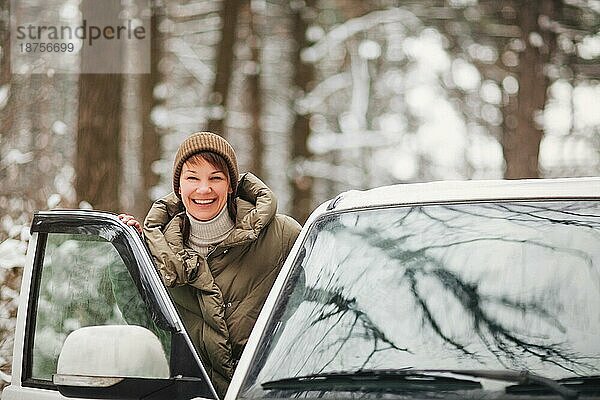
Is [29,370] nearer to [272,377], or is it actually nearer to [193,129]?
[272,377]

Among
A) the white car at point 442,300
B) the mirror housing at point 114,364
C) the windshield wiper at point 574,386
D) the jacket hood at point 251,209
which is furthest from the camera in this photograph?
the jacket hood at point 251,209

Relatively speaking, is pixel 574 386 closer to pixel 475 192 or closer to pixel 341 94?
pixel 475 192

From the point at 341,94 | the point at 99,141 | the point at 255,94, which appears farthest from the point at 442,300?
the point at 341,94

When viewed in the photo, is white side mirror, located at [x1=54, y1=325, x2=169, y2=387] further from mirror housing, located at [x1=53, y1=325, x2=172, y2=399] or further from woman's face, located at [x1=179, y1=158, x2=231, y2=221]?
woman's face, located at [x1=179, y1=158, x2=231, y2=221]

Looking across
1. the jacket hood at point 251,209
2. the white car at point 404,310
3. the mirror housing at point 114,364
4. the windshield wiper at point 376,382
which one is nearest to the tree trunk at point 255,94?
the jacket hood at point 251,209

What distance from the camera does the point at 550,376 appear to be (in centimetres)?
264

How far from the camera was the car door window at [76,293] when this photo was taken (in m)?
3.64

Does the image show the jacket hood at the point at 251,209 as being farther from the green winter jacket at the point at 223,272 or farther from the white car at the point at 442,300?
the white car at the point at 442,300

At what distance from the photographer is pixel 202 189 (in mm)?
4074

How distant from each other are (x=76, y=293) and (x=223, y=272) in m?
0.53

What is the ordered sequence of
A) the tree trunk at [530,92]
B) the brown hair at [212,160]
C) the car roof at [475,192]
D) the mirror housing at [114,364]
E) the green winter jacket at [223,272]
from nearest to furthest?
1. the mirror housing at [114,364]
2. the car roof at [475,192]
3. the green winter jacket at [223,272]
4. the brown hair at [212,160]
5. the tree trunk at [530,92]

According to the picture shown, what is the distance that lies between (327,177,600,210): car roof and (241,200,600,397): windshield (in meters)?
0.04

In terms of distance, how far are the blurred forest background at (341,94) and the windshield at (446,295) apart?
9792 millimetres

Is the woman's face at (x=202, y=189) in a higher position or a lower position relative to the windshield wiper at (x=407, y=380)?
higher
